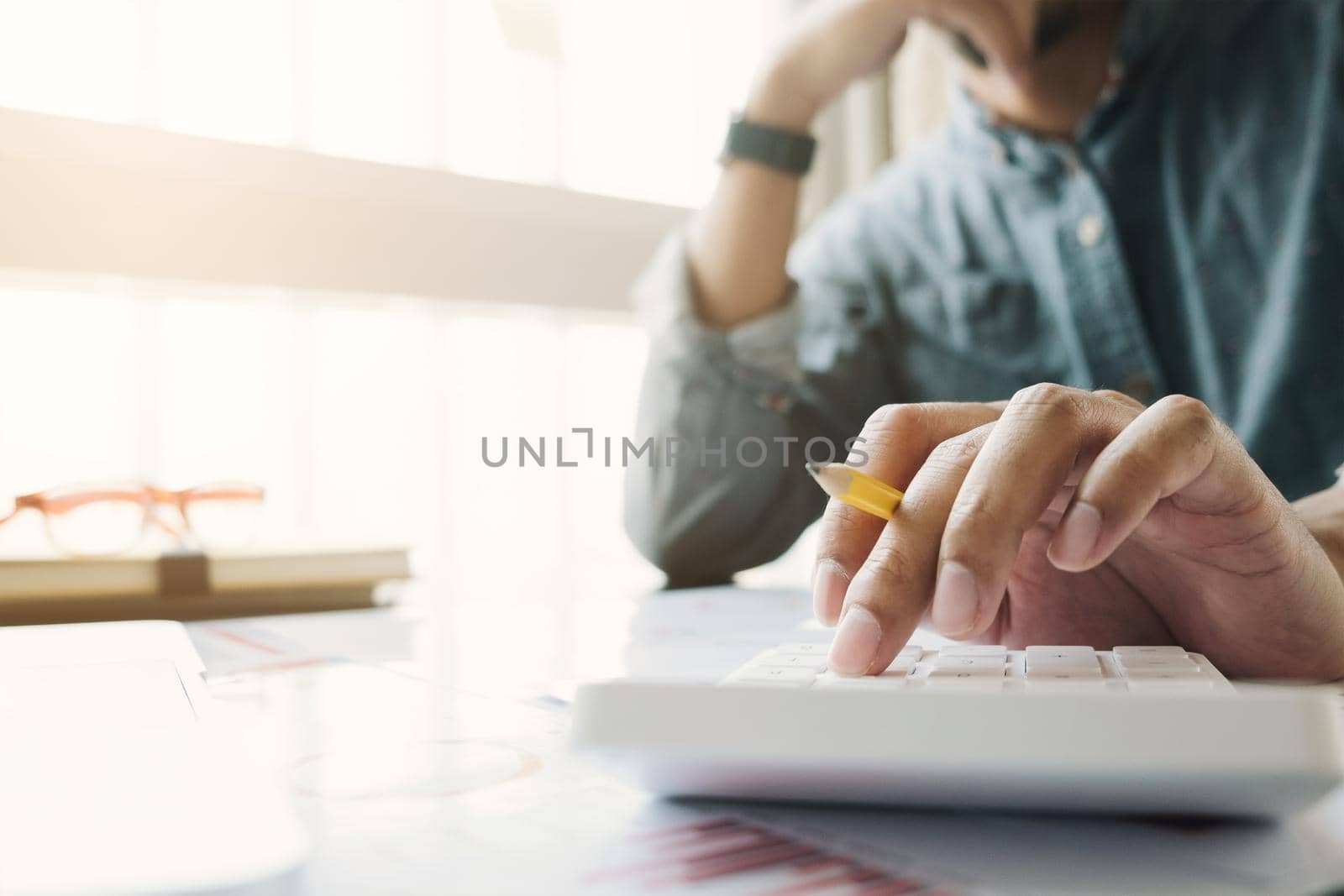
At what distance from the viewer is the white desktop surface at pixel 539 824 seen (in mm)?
199

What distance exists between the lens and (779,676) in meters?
0.31

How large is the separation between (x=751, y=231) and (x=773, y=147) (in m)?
0.10

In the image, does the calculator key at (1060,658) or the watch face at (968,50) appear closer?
the calculator key at (1060,658)

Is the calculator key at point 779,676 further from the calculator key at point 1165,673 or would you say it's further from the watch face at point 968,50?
the watch face at point 968,50

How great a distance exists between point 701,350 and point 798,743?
2.64 ft

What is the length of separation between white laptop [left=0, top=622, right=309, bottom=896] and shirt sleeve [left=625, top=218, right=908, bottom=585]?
2.16 ft

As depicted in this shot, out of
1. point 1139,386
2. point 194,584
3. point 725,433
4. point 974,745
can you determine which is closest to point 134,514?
point 194,584

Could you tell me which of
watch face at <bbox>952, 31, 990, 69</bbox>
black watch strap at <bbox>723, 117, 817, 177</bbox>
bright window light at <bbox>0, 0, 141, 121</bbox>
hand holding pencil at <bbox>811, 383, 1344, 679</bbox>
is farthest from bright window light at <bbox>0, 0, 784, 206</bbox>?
hand holding pencil at <bbox>811, 383, 1344, 679</bbox>

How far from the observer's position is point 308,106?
1067 mm

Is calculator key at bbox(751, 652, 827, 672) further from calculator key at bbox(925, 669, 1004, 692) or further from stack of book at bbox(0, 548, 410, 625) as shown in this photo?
stack of book at bbox(0, 548, 410, 625)

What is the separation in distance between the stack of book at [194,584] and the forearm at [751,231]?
0.44 metres

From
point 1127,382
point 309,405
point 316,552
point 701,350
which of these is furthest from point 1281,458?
point 309,405

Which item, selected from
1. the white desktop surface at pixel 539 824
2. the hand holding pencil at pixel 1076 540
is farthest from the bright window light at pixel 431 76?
the hand holding pencil at pixel 1076 540

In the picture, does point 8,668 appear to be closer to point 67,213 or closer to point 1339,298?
point 67,213
